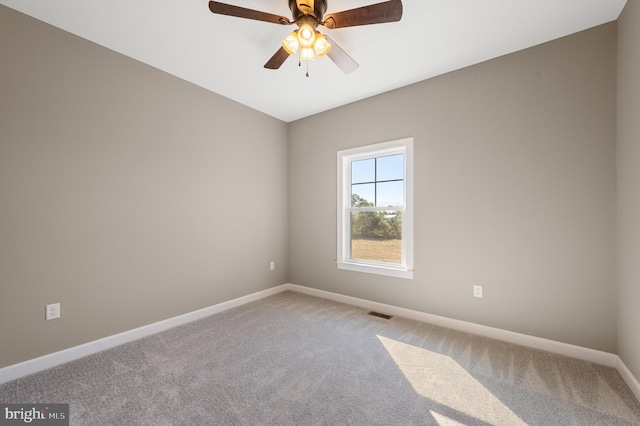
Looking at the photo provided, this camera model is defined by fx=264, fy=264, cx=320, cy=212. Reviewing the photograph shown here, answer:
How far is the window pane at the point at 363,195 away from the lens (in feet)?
11.2

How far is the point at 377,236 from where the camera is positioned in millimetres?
3361

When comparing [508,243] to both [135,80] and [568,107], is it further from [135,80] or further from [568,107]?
[135,80]

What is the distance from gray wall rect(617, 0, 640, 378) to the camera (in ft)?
5.53

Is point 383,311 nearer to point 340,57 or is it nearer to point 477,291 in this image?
point 477,291

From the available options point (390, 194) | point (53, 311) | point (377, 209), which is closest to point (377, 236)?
point (377, 209)

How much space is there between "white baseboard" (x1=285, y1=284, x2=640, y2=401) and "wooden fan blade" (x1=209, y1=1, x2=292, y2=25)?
116 inches

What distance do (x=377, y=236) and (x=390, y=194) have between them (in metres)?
0.56

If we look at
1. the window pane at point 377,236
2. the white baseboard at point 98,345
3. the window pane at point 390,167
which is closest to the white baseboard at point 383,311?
the white baseboard at point 98,345

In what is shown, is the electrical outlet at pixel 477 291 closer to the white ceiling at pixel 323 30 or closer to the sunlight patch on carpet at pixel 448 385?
the sunlight patch on carpet at pixel 448 385

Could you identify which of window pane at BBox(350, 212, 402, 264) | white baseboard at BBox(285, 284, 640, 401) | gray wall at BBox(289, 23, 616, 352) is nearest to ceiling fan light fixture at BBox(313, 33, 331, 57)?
gray wall at BBox(289, 23, 616, 352)

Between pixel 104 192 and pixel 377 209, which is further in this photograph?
pixel 377 209

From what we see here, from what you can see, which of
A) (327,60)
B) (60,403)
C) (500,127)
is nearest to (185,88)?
(327,60)

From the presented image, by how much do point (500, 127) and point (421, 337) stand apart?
6.88 feet

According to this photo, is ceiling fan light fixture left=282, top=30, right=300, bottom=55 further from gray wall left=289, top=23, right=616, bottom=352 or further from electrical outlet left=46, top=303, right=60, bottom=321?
electrical outlet left=46, top=303, right=60, bottom=321
